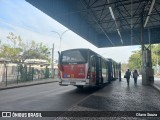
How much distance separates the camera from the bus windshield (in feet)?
42.4

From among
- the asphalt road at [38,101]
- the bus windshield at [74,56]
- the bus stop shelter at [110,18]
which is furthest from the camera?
the bus stop shelter at [110,18]

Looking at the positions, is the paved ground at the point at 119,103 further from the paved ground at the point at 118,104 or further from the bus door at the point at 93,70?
the bus door at the point at 93,70

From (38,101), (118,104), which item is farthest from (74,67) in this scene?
(118,104)

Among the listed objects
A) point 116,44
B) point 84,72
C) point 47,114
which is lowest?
point 47,114

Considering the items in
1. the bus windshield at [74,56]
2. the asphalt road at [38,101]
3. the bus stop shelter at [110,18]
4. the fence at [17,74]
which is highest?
the bus stop shelter at [110,18]

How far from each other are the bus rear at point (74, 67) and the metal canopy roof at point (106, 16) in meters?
4.14

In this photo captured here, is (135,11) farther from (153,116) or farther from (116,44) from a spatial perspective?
(153,116)

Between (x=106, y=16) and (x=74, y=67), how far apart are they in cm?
1031

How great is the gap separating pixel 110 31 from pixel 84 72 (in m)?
16.7

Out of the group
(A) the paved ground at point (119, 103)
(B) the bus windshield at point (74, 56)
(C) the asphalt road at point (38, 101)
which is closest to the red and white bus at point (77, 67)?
(B) the bus windshield at point (74, 56)

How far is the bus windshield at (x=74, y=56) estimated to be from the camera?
12.9m

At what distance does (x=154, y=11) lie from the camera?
20.5m

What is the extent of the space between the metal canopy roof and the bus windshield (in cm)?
391

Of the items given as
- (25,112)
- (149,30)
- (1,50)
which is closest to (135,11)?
(149,30)
